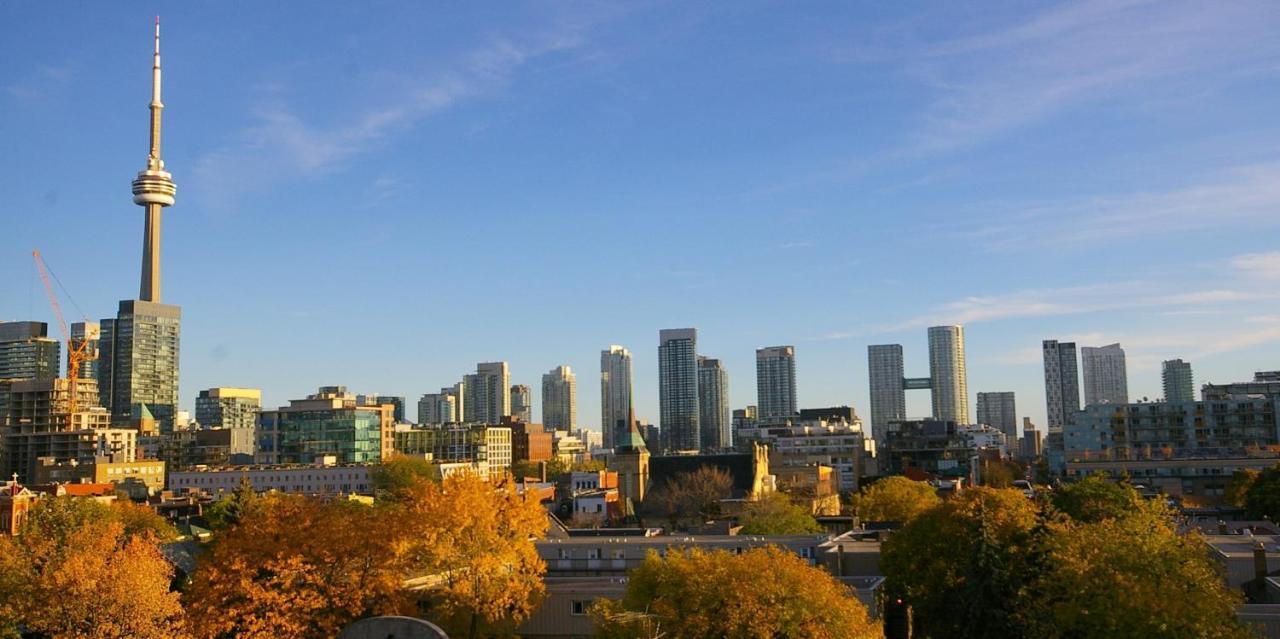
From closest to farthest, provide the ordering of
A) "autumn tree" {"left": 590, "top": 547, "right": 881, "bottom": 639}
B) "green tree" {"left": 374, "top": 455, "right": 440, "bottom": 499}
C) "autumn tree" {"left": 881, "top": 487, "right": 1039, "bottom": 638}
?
"autumn tree" {"left": 590, "top": 547, "right": 881, "bottom": 639} → "autumn tree" {"left": 881, "top": 487, "right": 1039, "bottom": 638} → "green tree" {"left": 374, "top": 455, "right": 440, "bottom": 499}

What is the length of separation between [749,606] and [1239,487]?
91818 mm

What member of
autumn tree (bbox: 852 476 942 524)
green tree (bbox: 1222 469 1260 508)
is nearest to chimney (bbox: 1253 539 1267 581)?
autumn tree (bbox: 852 476 942 524)

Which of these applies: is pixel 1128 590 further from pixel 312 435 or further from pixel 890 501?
pixel 312 435

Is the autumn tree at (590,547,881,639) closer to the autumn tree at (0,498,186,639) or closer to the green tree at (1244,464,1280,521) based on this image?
the autumn tree at (0,498,186,639)

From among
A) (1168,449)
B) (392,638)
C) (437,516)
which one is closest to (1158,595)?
(392,638)

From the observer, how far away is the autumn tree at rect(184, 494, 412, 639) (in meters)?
50.2

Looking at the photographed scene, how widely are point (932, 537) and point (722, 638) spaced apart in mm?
20493

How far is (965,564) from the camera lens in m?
50.1

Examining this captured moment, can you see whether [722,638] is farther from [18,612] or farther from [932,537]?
[18,612]


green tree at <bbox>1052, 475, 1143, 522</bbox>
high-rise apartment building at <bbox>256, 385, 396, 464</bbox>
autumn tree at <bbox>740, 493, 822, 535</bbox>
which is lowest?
autumn tree at <bbox>740, 493, 822, 535</bbox>

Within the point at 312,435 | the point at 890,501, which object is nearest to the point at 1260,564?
the point at 890,501

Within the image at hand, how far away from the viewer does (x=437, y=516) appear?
54250 mm

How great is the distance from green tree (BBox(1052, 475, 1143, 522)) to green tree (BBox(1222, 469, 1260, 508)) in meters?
36.6

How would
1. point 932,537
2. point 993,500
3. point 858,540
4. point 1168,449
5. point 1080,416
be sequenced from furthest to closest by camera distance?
point 1080,416, point 1168,449, point 858,540, point 993,500, point 932,537
